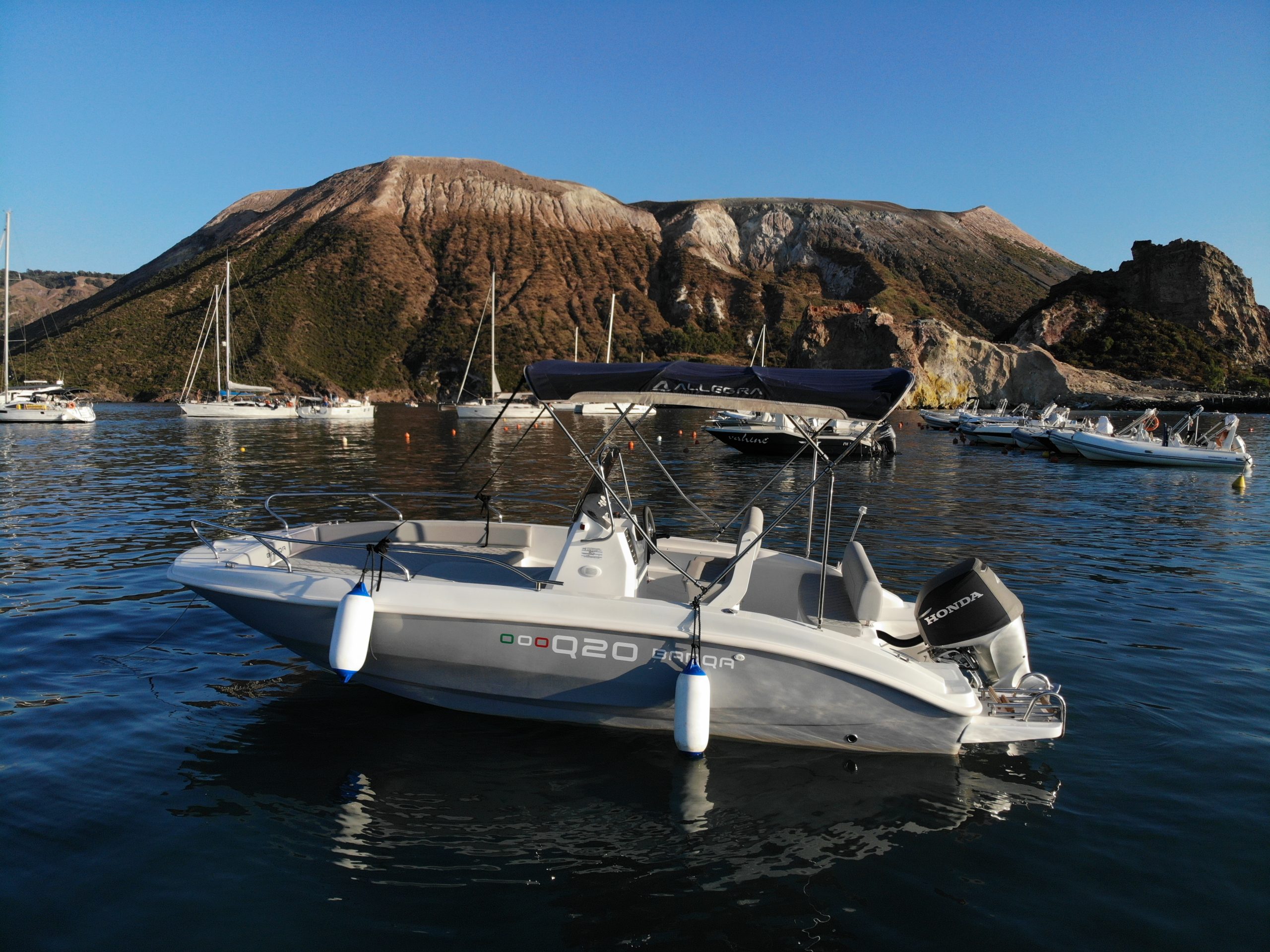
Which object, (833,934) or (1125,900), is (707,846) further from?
(1125,900)

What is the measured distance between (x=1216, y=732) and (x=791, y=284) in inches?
6269

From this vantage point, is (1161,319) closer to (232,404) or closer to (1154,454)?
(1154,454)

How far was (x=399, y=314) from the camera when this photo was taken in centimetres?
12838

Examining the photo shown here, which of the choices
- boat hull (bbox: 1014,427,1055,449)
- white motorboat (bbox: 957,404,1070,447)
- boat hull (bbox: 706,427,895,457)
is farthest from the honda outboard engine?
white motorboat (bbox: 957,404,1070,447)

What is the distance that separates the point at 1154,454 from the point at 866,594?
31.2 metres

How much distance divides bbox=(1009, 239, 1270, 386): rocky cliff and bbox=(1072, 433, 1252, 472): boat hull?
84297 mm

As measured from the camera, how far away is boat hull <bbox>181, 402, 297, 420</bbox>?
187ft

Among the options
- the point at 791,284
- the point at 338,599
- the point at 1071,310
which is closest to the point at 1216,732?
the point at 338,599

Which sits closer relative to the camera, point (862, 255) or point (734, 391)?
point (734, 391)

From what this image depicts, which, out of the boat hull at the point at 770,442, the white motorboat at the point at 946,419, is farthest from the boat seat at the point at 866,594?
the white motorboat at the point at 946,419

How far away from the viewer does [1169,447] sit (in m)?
31.5

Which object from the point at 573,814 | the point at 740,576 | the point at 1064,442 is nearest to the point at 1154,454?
the point at 1064,442

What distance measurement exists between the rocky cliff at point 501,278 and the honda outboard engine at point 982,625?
101 metres

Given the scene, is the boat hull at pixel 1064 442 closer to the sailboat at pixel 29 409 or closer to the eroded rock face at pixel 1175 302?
the sailboat at pixel 29 409
